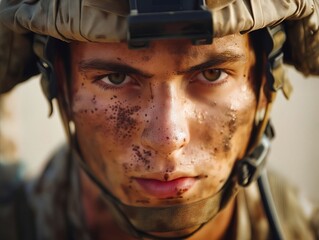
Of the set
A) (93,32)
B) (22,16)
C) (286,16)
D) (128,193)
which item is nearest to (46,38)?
(22,16)

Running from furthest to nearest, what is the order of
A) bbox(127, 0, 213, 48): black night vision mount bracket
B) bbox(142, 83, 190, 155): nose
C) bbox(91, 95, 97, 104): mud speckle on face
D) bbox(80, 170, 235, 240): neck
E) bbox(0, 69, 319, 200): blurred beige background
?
1. bbox(0, 69, 319, 200): blurred beige background
2. bbox(80, 170, 235, 240): neck
3. bbox(91, 95, 97, 104): mud speckle on face
4. bbox(142, 83, 190, 155): nose
5. bbox(127, 0, 213, 48): black night vision mount bracket

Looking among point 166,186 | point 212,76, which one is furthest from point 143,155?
point 212,76

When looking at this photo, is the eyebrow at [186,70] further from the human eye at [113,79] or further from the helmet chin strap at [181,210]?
the helmet chin strap at [181,210]

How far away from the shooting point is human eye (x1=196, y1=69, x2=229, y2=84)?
1.26 metres

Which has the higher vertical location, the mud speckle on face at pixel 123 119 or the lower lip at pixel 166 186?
the mud speckle on face at pixel 123 119

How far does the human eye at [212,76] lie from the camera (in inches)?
49.6

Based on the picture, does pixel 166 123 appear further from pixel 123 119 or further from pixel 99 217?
pixel 99 217

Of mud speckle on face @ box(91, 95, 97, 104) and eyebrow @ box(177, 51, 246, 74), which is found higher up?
eyebrow @ box(177, 51, 246, 74)

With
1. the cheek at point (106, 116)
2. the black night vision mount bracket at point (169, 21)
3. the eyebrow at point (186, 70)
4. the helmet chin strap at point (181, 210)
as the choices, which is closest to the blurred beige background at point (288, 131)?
the helmet chin strap at point (181, 210)

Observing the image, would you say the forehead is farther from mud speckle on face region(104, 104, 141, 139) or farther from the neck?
the neck

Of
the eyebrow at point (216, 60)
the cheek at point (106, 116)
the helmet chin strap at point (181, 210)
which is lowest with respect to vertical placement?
the helmet chin strap at point (181, 210)

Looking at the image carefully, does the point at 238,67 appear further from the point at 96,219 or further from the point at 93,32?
the point at 96,219

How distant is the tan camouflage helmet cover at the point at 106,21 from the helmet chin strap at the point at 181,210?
0.76 feet

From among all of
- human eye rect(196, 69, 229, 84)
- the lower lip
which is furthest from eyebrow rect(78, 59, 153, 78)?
the lower lip
